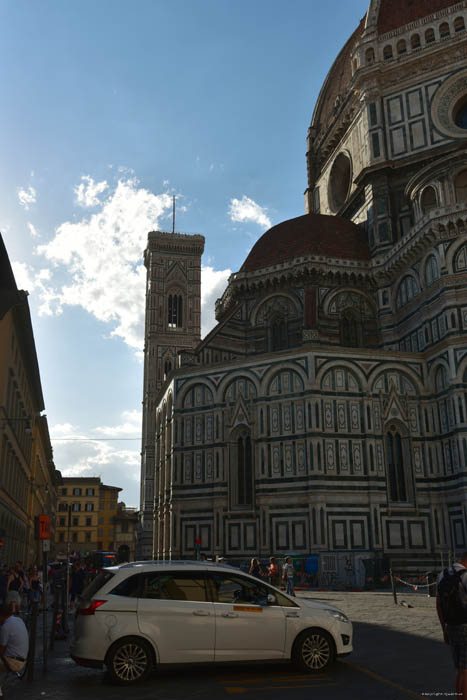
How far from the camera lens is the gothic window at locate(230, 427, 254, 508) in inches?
1361

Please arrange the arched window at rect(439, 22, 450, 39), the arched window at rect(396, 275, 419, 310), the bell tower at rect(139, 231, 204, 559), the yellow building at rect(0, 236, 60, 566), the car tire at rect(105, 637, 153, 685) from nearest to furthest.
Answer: the car tire at rect(105, 637, 153, 685) < the yellow building at rect(0, 236, 60, 566) < the arched window at rect(396, 275, 419, 310) < the arched window at rect(439, 22, 450, 39) < the bell tower at rect(139, 231, 204, 559)

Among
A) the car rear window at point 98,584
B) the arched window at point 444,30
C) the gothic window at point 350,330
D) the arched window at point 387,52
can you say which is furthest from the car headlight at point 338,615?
the arched window at point 387,52

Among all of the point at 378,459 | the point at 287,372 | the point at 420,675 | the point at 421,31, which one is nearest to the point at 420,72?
A: the point at 421,31

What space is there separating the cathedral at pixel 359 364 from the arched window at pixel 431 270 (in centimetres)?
15

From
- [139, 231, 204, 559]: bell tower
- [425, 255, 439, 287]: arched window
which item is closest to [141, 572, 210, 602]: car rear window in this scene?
[425, 255, 439, 287]: arched window

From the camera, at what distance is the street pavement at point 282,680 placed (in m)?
8.20

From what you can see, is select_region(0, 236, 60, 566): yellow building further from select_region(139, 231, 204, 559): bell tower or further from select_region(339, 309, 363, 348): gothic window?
select_region(139, 231, 204, 559): bell tower

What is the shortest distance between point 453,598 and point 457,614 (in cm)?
16

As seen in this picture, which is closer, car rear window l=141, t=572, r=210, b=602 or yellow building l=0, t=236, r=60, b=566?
car rear window l=141, t=572, r=210, b=602

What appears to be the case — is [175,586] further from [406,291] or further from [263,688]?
[406,291]

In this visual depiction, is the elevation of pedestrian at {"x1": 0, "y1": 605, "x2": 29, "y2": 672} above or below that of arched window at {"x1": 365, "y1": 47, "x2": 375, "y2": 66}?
below

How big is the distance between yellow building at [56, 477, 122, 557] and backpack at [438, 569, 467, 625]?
10403 cm

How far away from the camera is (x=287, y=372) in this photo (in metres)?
34.5

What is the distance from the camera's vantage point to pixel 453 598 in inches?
267
